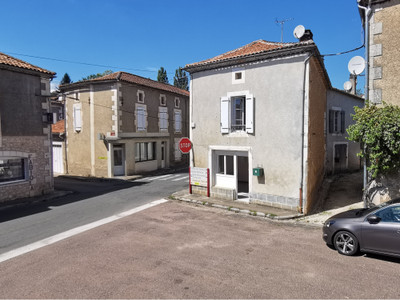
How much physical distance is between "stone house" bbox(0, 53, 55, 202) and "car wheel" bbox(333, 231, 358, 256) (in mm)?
12867

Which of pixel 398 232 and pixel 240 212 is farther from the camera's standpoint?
pixel 240 212

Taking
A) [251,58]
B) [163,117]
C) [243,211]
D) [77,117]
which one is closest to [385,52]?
[251,58]

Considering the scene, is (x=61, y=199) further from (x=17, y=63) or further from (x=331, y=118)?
(x=331, y=118)

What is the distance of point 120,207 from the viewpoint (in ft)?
34.6

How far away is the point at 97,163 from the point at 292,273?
1645cm

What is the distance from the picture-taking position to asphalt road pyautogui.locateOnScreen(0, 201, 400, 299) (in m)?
4.63

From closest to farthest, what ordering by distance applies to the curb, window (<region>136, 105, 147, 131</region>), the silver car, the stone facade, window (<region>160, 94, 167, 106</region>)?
the silver car
the stone facade
the curb
window (<region>136, 105, 147, 131</region>)
window (<region>160, 94, 167, 106</region>)

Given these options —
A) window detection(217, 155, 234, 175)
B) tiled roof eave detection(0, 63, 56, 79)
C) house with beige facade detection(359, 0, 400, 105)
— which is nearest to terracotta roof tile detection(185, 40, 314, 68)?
house with beige facade detection(359, 0, 400, 105)

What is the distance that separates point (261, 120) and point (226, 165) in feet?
8.45

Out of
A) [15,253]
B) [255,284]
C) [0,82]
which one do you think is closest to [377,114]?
[255,284]

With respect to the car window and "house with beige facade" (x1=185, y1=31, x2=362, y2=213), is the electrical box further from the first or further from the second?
the car window

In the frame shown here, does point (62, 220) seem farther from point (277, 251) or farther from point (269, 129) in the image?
point (269, 129)

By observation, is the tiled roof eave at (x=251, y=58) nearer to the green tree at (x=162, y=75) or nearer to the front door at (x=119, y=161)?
the front door at (x=119, y=161)

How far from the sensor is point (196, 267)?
218 inches
